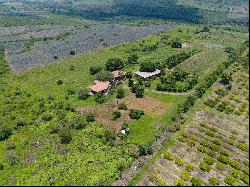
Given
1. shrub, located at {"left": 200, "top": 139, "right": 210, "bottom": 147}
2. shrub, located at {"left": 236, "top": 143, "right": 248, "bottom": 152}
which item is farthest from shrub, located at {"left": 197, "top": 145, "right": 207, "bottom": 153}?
shrub, located at {"left": 236, "top": 143, "right": 248, "bottom": 152}

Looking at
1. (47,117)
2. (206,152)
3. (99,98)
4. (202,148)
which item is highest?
(202,148)

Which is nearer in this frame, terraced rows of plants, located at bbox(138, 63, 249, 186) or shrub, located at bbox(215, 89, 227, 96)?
terraced rows of plants, located at bbox(138, 63, 249, 186)

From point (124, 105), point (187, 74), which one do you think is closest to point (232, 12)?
point (187, 74)

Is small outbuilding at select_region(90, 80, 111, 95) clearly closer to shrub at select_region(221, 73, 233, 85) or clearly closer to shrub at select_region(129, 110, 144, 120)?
shrub at select_region(129, 110, 144, 120)

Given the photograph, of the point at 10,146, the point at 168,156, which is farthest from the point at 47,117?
the point at 168,156

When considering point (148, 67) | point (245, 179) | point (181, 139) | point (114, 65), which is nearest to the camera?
point (245, 179)

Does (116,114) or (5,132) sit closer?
(5,132)

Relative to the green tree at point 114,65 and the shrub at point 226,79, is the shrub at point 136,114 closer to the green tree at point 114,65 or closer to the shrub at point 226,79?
the shrub at point 226,79

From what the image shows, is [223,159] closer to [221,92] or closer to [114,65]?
[221,92]

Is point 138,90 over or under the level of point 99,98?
over
